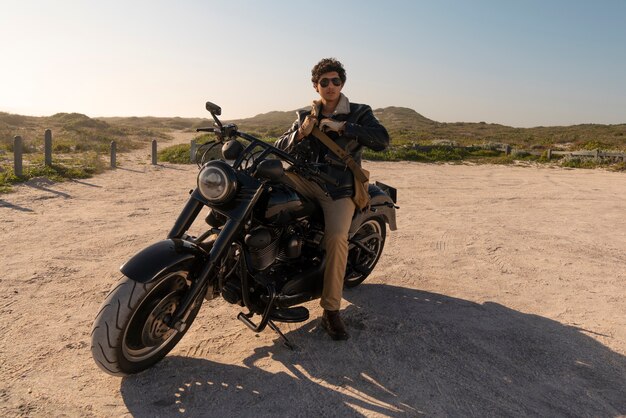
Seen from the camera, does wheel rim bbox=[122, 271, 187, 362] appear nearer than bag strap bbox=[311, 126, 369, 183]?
Yes

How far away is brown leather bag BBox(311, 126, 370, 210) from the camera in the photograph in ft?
12.7

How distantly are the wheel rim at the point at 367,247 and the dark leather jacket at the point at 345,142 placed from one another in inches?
37.0

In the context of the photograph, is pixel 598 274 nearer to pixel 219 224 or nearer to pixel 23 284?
pixel 219 224

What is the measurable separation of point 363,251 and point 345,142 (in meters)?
1.31

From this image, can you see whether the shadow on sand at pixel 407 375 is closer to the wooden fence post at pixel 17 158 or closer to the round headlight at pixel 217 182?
the round headlight at pixel 217 182

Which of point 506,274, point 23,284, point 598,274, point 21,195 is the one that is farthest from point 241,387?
point 21,195

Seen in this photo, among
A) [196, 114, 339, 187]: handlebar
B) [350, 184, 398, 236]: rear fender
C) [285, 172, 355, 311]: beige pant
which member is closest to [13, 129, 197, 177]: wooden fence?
[350, 184, 398, 236]: rear fender

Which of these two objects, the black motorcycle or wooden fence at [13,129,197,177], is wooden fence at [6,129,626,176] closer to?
wooden fence at [13,129,197,177]

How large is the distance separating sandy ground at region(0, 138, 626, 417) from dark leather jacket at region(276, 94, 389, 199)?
4.47 feet

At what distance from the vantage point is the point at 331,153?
4.11 meters

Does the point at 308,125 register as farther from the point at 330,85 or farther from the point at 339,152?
the point at 330,85

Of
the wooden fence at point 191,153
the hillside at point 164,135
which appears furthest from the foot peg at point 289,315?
the hillside at point 164,135

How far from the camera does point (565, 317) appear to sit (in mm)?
4512

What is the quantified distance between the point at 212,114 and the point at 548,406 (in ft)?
10.0
